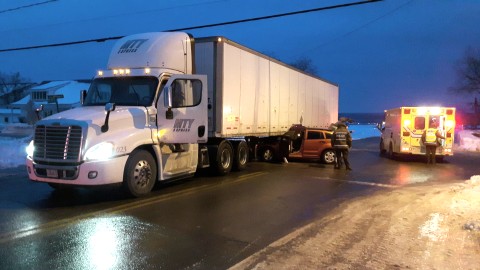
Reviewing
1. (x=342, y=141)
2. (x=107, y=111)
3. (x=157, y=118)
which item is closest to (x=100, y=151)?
(x=107, y=111)

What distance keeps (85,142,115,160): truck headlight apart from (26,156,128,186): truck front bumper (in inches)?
4.0

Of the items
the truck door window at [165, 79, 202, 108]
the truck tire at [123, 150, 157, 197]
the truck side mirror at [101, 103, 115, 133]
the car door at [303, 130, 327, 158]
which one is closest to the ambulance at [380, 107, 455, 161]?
the car door at [303, 130, 327, 158]

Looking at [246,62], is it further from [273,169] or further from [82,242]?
[82,242]

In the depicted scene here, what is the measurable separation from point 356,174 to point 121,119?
28.5 feet

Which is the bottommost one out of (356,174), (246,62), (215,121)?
(356,174)

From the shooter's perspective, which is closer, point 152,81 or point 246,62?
point 152,81

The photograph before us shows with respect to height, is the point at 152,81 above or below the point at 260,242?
above

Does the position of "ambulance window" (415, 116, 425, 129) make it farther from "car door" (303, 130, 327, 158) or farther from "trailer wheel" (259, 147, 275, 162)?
"trailer wheel" (259, 147, 275, 162)

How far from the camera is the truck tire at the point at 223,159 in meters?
13.1

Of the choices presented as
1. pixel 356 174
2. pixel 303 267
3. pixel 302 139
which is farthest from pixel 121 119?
pixel 302 139

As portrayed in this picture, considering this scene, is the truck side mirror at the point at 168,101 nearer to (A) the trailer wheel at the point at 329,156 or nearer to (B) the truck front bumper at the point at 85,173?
(B) the truck front bumper at the point at 85,173

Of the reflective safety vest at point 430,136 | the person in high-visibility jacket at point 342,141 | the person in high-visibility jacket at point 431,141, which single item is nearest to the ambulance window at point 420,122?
the person in high-visibility jacket at point 431,141

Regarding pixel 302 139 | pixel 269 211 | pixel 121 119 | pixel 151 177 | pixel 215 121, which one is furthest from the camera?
pixel 302 139

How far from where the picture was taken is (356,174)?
1463cm
